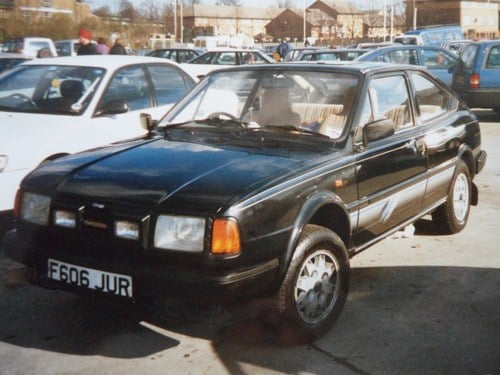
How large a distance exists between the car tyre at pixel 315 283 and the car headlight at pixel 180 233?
1.77ft

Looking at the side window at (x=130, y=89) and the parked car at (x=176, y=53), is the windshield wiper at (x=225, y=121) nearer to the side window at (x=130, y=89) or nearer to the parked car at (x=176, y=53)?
the side window at (x=130, y=89)

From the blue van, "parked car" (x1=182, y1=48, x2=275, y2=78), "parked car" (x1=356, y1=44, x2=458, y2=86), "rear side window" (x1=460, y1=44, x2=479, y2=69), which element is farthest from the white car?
the blue van

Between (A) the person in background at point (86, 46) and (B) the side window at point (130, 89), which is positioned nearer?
(B) the side window at point (130, 89)

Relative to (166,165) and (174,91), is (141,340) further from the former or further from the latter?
(174,91)

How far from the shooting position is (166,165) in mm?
3684

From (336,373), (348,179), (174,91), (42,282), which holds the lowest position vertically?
(336,373)

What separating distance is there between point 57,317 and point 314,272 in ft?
5.37

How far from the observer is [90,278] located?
3.37 meters

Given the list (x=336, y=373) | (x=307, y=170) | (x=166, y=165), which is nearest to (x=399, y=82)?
(x=307, y=170)

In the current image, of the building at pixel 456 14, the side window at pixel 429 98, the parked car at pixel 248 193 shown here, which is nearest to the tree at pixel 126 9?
the building at pixel 456 14

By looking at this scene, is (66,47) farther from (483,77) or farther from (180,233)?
(180,233)

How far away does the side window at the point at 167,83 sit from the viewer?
7.18m

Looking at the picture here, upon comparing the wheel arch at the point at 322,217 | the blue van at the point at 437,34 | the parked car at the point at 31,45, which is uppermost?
the blue van at the point at 437,34

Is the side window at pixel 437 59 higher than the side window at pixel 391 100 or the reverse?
higher
